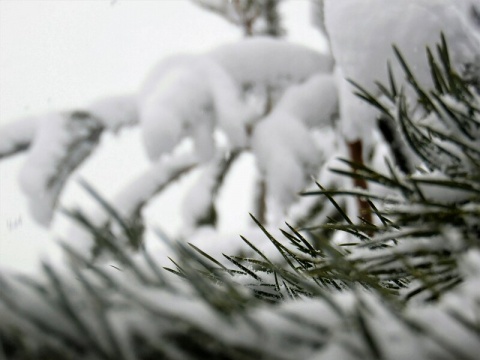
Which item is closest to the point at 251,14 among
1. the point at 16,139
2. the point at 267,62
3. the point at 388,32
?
the point at 267,62

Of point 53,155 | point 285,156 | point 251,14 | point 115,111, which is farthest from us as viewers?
point 251,14

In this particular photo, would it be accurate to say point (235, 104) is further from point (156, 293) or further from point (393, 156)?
point (156, 293)

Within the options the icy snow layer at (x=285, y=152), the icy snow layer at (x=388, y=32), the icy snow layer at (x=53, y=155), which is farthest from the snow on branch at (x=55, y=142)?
the icy snow layer at (x=388, y=32)

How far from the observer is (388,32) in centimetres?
77

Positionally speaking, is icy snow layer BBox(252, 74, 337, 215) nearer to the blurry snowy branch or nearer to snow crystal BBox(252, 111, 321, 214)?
snow crystal BBox(252, 111, 321, 214)

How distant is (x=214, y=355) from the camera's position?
0.49ft

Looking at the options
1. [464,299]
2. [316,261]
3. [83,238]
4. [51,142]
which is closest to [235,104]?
[51,142]

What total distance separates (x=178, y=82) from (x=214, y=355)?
167 centimetres

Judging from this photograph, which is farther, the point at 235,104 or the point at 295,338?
the point at 235,104

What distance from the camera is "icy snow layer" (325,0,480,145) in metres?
0.67

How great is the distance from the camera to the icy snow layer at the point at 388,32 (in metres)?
0.67

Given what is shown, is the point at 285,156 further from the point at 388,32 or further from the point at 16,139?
the point at 16,139

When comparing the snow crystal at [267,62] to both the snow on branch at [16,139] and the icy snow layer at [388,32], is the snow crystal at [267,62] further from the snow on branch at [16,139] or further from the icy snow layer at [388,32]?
the icy snow layer at [388,32]

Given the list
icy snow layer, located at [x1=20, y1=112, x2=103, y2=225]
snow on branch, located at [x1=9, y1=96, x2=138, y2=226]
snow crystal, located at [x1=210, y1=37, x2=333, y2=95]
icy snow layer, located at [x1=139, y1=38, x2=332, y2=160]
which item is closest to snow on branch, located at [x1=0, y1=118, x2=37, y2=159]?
snow on branch, located at [x1=9, y1=96, x2=138, y2=226]
